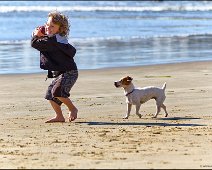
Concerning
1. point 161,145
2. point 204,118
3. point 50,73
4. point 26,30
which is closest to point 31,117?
point 50,73

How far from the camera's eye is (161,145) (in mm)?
7812

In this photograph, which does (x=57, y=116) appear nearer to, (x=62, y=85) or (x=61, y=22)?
(x=62, y=85)

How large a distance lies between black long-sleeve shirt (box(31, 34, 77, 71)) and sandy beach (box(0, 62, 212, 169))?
0.76 metres

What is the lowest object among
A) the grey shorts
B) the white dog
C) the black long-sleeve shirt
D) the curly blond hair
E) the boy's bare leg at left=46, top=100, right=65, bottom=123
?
the boy's bare leg at left=46, top=100, right=65, bottom=123

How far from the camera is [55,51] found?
10.2 metres

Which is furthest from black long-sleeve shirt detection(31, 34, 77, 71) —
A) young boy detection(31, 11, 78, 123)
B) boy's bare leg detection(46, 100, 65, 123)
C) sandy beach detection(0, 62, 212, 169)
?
Answer: sandy beach detection(0, 62, 212, 169)

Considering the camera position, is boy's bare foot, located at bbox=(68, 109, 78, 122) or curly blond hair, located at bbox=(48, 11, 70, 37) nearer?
boy's bare foot, located at bbox=(68, 109, 78, 122)

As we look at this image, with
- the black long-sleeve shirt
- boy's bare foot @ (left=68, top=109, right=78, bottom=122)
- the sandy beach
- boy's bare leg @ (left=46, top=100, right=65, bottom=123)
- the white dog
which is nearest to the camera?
the sandy beach

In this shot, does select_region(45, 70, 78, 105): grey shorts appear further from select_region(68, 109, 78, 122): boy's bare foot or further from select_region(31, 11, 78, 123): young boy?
select_region(68, 109, 78, 122): boy's bare foot

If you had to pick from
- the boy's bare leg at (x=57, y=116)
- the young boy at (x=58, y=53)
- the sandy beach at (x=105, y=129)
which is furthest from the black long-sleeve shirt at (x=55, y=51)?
the sandy beach at (x=105, y=129)

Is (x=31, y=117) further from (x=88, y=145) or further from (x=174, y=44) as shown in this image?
(x=174, y=44)

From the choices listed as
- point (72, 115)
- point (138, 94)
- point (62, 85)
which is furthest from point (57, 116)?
point (138, 94)

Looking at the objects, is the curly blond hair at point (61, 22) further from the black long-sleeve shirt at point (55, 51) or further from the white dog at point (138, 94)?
the white dog at point (138, 94)

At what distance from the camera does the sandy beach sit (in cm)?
691
